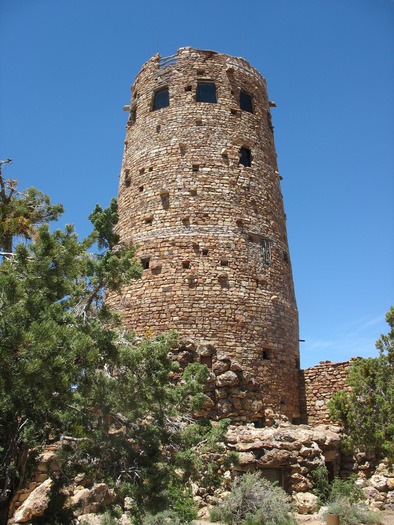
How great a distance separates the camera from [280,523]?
1150cm

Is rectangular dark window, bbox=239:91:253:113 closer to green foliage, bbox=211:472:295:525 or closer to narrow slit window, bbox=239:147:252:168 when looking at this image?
narrow slit window, bbox=239:147:252:168

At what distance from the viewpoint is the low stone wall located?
17094mm

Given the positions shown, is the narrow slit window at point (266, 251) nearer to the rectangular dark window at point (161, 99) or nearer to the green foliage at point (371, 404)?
the green foliage at point (371, 404)

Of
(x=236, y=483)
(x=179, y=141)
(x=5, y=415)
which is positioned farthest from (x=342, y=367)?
(x=5, y=415)

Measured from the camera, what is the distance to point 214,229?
16875mm

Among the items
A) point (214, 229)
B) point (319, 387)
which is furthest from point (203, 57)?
point (319, 387)

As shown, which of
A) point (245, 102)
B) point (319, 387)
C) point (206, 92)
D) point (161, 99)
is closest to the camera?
point (319, 387)

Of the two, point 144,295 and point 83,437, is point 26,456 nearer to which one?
point 83,437

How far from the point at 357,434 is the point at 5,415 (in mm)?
10304

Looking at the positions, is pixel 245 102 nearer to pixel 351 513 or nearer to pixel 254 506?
pixel 254 506

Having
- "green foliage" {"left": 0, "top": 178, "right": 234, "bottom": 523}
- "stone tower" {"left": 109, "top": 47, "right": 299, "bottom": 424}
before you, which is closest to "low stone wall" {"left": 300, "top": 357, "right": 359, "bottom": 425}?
"stone tower" {"left": 109, "top": 47, "right": 299, "bottom": 424}

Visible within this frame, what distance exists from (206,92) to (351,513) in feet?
46.3

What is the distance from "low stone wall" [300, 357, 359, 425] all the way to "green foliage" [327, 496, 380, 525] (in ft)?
14.0

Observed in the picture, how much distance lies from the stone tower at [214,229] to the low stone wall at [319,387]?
46 centimetres
